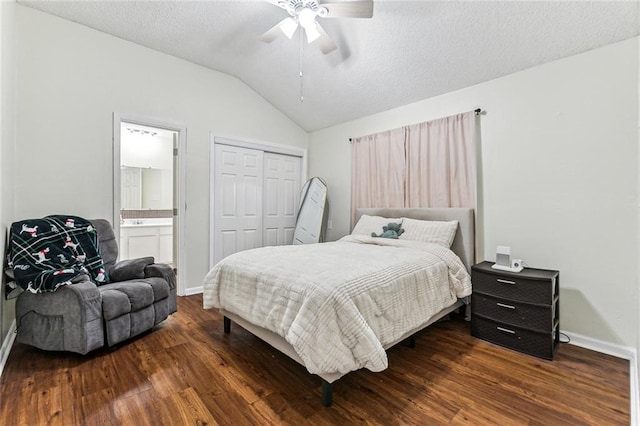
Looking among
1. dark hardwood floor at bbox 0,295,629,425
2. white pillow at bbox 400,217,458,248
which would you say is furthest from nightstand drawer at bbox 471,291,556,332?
white pillow at bbox 400,217,458,248

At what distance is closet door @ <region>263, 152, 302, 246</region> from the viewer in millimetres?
4410

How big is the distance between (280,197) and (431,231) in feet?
8.10

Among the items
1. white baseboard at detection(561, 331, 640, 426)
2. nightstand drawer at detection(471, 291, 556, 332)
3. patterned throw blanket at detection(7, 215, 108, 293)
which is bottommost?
white baseboard at detection(561, 331, 640, 426)

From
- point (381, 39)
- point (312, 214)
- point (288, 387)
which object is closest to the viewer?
point (288, 387)

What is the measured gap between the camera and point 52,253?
7.42 feet

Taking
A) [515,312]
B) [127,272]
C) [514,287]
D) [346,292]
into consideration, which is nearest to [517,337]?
[515,312]

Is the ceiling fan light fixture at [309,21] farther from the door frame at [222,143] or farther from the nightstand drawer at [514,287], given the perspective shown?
the nightstand drawer at [514,287]

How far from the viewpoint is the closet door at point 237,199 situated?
3.87m

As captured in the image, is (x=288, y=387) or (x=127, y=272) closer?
(x=288, y=387)

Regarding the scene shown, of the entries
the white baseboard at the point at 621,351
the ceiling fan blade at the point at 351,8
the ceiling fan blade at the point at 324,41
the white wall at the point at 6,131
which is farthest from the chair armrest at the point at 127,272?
the white baseboard at the point at 621,351

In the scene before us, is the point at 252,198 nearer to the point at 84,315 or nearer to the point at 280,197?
the point at 280,197

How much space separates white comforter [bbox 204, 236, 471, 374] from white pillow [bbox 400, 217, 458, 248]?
171 millimetres

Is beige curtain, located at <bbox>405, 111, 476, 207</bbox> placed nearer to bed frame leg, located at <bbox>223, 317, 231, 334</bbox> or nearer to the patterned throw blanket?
bed frame leg, located at <bbox>223, 317, 231, 334</bbox>

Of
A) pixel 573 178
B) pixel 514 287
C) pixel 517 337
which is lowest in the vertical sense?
pixel 517 337
